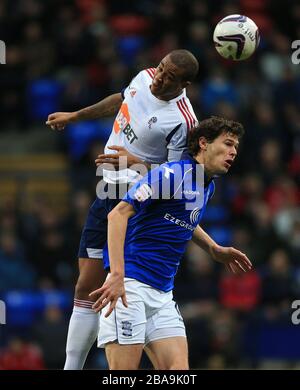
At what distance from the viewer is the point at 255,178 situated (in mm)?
16266

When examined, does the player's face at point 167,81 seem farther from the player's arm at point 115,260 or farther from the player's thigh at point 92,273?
the player's thigh at point 92,273

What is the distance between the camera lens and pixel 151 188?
8.05 meters

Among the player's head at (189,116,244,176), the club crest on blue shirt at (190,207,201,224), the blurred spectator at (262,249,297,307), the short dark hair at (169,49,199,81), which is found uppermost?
the short dark hair at (169,49,199,81)

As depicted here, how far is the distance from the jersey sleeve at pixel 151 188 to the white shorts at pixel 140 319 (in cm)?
63

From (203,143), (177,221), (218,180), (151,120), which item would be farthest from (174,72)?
(218,180)

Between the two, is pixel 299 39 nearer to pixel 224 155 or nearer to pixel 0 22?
pixel 0 22

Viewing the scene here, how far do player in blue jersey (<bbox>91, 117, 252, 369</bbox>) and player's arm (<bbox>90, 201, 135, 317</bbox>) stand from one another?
18 mm

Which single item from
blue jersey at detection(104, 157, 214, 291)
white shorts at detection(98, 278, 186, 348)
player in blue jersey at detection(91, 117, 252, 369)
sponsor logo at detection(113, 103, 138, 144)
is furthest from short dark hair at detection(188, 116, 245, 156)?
white shorts at detection(98, 278, 186, 348)

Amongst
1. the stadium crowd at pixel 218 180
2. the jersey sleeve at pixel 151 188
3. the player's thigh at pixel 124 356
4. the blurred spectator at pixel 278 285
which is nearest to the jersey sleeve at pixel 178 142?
the jersey sleeve at pixel 151 188

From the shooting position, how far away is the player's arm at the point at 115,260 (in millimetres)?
7660

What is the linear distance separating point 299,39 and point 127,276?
37.5 feet

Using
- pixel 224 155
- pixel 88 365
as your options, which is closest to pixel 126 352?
pixel 224 155

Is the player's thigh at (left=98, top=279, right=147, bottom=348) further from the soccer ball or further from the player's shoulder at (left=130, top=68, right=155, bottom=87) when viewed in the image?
the soccer ball

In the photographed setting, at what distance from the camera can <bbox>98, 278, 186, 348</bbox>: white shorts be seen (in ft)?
26.6
